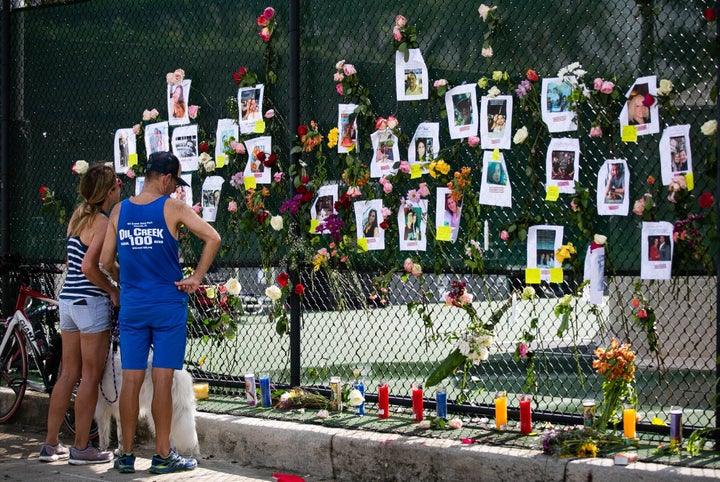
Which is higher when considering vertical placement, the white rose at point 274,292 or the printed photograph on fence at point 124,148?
the printed photograph on fence at point 124,148

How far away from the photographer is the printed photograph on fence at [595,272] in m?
5.55

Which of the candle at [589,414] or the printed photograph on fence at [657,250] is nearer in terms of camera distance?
the printed photograph on fence at [657,250]

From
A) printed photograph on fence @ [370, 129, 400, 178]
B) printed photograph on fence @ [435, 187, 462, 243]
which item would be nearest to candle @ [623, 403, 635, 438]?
printed photograph on fence @ [435, 187, 462, 243]

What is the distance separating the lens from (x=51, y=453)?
643cm

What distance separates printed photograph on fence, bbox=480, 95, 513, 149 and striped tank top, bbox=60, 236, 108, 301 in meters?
2.61

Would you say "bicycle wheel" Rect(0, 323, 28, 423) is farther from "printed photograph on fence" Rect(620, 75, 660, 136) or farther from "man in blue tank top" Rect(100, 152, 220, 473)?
"printed photograph on fence" Rect(620, 75, 660, 136)

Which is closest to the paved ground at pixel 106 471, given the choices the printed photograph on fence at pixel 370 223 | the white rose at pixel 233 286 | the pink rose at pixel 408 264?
the white rose at pixel 233 286

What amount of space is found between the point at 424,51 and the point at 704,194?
204 cm

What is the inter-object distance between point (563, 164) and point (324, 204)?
1.80 meters

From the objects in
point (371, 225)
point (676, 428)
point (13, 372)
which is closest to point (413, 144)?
point (371, 225)

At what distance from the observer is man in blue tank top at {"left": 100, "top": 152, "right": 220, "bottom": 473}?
5.76 metres

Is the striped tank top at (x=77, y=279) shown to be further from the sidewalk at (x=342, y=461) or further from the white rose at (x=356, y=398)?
the white rose at (x=356, y=398)

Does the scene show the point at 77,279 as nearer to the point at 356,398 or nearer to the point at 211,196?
the point at 211,196

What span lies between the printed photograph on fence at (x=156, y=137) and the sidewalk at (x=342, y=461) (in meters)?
2.31
